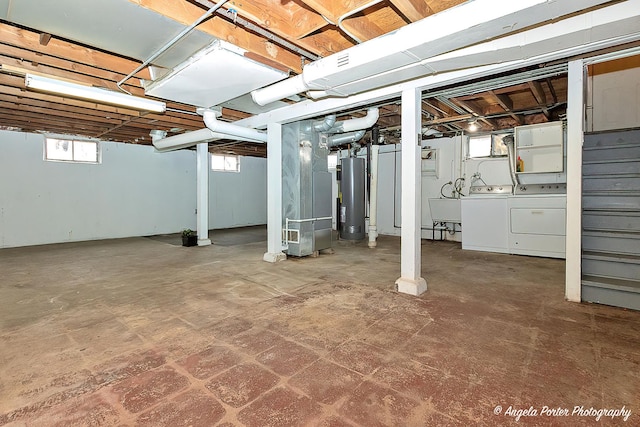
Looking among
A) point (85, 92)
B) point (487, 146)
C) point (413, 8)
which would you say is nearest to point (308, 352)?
point (413, 8)

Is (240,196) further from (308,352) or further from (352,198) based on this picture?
(308,352)

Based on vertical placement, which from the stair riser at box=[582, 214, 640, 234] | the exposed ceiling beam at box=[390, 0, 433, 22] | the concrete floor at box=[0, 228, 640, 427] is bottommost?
the concrete floor at box=[0, 228, 640, 427]

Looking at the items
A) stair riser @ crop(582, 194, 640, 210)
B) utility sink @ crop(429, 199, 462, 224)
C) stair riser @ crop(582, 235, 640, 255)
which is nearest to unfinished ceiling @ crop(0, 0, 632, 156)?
stair riser @ crop(582, 194, 640, 210)

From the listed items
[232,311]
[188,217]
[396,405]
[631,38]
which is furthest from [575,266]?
[188,217]

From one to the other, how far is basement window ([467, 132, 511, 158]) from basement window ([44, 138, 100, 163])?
8499mm

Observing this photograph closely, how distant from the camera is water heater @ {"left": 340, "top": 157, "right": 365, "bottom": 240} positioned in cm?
665

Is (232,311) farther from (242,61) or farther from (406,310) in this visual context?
(242,61)

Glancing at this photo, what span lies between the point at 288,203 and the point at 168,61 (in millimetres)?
2606

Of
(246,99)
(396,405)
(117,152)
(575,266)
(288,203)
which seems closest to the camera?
(396,405)

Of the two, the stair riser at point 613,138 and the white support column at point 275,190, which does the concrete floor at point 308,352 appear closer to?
the white support column at point 275,190

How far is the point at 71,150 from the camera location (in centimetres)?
676

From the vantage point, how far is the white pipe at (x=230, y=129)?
421 centimetres

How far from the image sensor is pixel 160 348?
201 centimetres

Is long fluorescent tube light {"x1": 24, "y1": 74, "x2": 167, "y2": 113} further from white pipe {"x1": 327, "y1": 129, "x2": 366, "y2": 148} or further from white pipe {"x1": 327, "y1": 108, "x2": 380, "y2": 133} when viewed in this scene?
white pipe {"x1": 327, "y1": 129, "x2": 366, "y2": 148}
